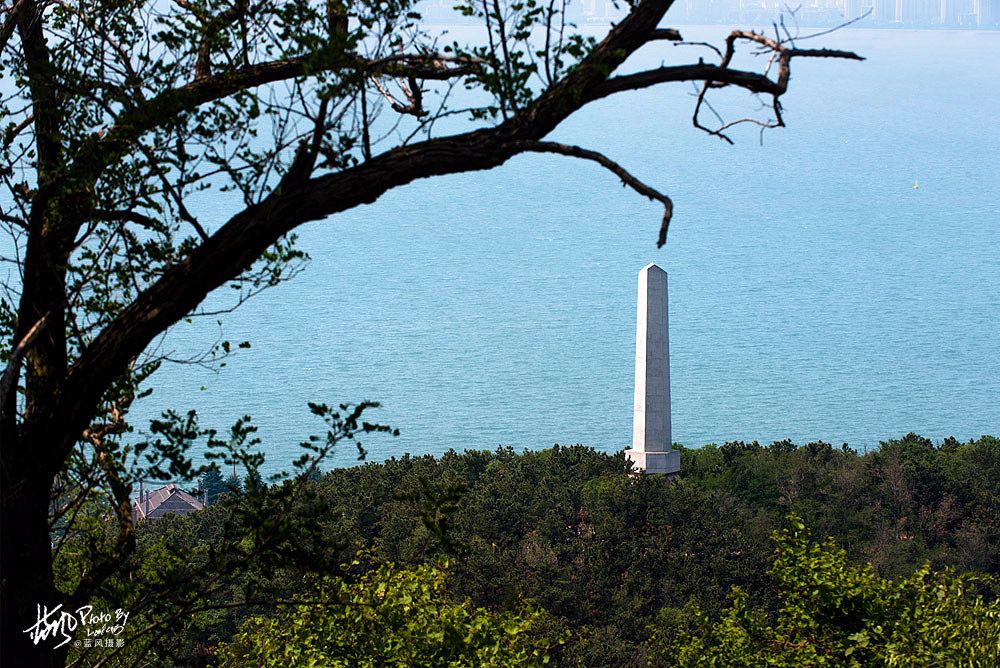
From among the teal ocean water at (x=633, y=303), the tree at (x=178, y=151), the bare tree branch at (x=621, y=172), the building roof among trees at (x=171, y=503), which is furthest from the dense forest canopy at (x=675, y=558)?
the teal ocean water at (x=633, y=303)

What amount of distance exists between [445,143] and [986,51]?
16700 centimetres

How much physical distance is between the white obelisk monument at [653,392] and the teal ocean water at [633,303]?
28.3m

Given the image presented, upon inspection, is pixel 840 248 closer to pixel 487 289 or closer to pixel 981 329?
pixel 981 329

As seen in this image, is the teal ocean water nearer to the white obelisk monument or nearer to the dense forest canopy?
the white obelisk monument

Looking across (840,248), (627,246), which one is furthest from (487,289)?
(840,248)

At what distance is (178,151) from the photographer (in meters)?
5.25

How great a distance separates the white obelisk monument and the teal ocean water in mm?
28294

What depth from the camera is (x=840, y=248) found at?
8406 centimetres

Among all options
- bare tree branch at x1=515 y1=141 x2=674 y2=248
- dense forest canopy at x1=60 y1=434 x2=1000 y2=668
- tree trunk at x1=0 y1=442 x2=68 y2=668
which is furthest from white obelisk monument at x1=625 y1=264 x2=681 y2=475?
bare tree branch at x1=515 y1=141 x2=674 y2=248

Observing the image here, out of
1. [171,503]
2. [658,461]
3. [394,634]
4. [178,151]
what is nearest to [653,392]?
[658,461]

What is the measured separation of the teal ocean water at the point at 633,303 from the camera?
61.3m

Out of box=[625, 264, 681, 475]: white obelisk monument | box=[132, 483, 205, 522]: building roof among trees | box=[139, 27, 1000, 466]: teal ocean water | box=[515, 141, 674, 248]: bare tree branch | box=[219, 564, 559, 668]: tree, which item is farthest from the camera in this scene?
box=[139, 27, 1000, 466]: teal ocean water

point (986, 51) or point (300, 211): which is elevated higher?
point (986, 51)

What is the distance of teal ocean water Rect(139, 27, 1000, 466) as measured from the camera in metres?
61.3
